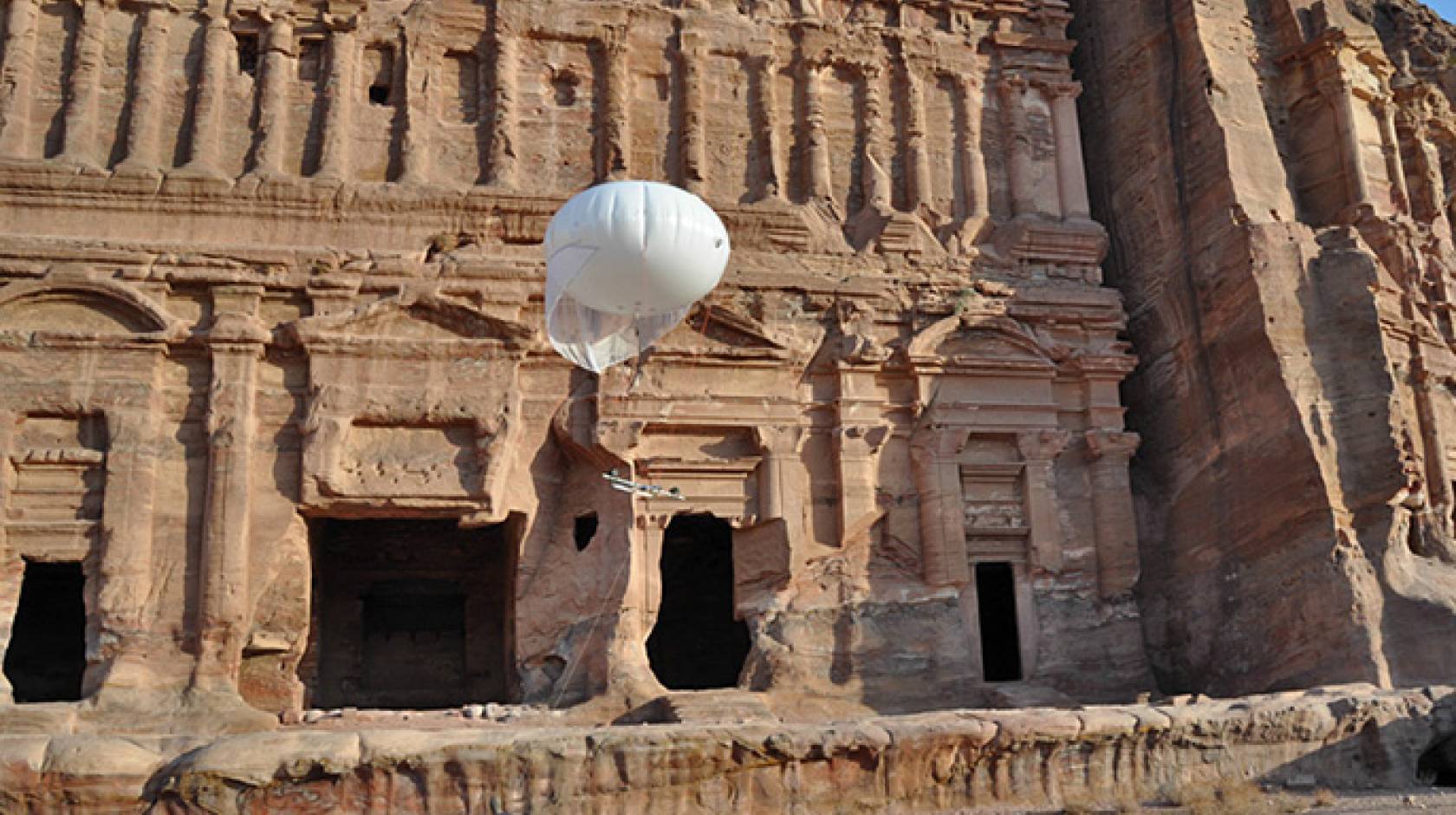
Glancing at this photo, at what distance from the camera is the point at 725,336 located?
15.6 metres

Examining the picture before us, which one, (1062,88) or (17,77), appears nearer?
(17,77)

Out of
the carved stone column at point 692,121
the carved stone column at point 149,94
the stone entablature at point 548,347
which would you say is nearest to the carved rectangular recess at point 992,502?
the stone entablature at point 548,347

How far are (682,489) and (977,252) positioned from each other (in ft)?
15.2

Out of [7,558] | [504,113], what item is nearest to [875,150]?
[504,113]

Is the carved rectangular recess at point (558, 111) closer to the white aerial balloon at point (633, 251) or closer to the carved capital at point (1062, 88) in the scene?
the white aerial balloon at point (633, 251)

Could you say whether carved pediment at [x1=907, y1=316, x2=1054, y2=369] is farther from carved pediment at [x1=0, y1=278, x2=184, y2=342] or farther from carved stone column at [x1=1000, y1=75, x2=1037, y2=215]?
carved pediment at [x1=0, y1=278, x2=184, y2=342]

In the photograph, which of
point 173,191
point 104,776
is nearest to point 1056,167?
point 173,191

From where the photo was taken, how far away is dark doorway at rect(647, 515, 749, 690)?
1891 centimetres

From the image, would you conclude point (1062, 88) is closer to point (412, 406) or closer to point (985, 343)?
point (985, 343)

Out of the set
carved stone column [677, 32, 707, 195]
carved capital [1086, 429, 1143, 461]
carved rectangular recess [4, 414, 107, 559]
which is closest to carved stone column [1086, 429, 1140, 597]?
carved capital [1086, 429, 1143, 461]

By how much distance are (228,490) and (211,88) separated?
15.0 feet

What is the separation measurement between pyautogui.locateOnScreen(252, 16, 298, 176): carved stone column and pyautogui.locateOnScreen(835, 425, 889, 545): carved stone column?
6.59 metres

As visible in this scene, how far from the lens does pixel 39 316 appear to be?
46.5 feet

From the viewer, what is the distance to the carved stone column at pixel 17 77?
14.8 meters
